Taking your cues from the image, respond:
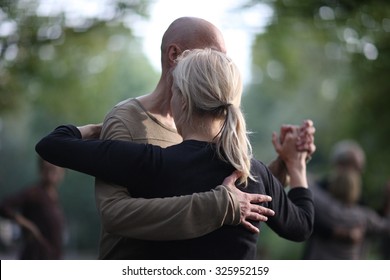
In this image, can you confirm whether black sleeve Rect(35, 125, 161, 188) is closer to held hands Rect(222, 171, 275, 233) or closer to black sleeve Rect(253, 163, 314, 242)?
held hands Rect(222, 171, 275, 233)

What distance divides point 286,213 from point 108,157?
0.70m

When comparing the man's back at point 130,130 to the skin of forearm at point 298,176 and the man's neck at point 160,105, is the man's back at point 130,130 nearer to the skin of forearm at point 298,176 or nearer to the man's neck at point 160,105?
the man's neck at point 160,105

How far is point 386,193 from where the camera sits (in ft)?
28.3

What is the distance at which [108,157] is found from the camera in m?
2.80

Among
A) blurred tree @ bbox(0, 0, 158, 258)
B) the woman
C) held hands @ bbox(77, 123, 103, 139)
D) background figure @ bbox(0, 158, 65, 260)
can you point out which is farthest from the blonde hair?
blurred tree @ bbox(0, 0, 158, 258)

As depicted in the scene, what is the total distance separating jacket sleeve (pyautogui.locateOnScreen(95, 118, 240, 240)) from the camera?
8.94 ft

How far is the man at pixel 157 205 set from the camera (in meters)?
2.73

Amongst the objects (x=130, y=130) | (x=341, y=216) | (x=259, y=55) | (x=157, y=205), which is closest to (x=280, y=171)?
(x=130, y=130)

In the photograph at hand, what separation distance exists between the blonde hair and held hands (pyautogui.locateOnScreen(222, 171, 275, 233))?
0.16 ft

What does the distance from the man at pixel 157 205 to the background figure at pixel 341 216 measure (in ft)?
13.3

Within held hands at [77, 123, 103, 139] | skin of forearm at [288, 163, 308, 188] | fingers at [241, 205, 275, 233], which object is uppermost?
held hands at [77, 123, 103, 139]

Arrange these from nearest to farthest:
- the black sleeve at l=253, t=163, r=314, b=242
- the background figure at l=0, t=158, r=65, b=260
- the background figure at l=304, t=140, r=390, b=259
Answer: the black sleeve at l=253, t=163, r=314, b=242 < the background figure at l=304, t=140, r=390, b=259 < the background figure at l=0, t=158, r=65, b=260

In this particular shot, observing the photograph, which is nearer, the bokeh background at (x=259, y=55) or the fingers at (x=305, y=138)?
the fingers at (x=305, y=138)

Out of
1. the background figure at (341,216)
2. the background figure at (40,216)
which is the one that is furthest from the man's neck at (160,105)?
the background figure at (40,216)
